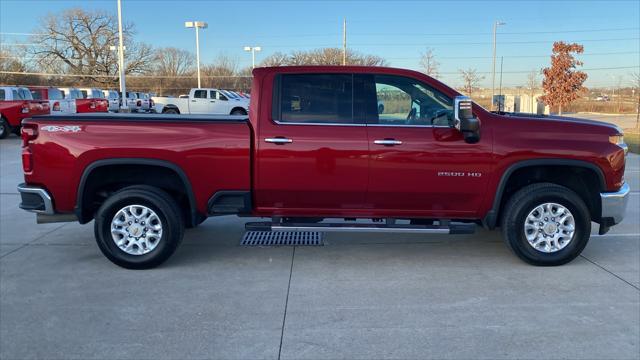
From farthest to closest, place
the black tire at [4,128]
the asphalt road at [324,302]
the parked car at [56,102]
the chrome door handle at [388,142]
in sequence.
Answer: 1. the parked car at [56,102]
2. the black tire at [4,128]
3. the chrome door handle at [388,142]
4. the asphalt road at [324,302]

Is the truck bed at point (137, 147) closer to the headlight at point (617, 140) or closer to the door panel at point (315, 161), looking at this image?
the door panel at point (315, 161)

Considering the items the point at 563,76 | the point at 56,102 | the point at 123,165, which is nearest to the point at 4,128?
the point at 56,102

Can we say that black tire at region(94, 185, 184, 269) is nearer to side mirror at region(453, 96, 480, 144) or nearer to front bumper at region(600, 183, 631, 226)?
side mirror at region(453, 96, 480, 144)

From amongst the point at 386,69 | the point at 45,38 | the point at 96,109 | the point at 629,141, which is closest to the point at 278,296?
the point at 386,69

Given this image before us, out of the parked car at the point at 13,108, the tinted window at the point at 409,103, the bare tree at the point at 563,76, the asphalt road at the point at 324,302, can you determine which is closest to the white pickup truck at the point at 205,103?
the parked car at the point at 13,108

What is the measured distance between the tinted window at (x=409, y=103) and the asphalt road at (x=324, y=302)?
147cm

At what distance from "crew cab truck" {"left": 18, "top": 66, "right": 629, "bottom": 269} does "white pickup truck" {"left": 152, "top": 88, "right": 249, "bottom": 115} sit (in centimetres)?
2443

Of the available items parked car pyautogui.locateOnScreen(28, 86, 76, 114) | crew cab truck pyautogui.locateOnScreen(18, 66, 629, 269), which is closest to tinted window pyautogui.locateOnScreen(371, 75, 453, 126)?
crew cab truck pyautogui.locateOnScreen(18, 66, 629, 269)

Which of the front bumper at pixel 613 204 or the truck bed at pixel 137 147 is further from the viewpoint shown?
the front bumper at pixel 613 204

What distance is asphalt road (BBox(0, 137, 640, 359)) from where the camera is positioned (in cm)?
364

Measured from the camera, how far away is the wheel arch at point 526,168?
16.8ft

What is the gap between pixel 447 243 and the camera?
625cm

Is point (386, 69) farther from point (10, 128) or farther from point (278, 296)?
point (10, 128)

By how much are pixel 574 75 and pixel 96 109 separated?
2525cm
